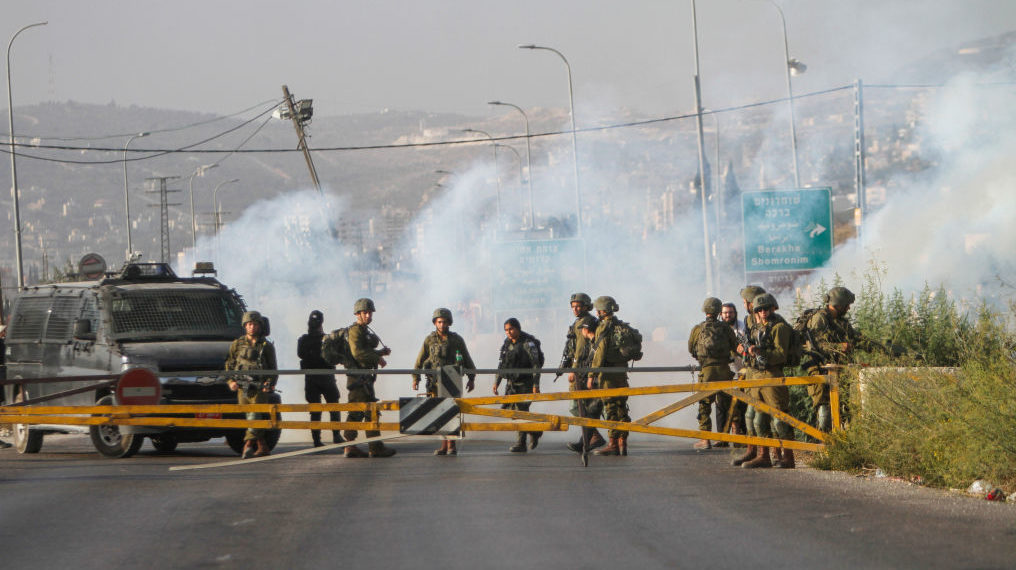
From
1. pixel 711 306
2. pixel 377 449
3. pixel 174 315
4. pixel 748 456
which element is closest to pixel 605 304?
pixel 711 306

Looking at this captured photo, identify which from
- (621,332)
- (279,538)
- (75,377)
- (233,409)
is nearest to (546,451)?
(621,332)

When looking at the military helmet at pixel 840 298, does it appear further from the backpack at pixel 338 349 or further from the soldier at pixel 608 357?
the backpack at pixel 338 349

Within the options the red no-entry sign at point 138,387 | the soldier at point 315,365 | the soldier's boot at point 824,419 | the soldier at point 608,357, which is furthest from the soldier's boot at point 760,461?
the red no-entry sign at point 138,387

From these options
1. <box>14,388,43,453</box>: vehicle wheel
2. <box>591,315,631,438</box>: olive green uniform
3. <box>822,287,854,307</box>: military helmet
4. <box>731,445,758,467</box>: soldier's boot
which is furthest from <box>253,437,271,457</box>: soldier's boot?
<box>822,287,854,307</box>: military helmet

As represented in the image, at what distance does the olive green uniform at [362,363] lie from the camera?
1545cm

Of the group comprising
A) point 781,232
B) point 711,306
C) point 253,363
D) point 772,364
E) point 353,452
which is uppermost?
point 781,232

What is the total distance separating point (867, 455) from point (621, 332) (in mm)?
3622

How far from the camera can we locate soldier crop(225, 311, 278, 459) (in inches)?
611

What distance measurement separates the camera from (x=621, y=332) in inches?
612

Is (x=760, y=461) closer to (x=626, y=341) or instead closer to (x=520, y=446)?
(x=626, y=341)

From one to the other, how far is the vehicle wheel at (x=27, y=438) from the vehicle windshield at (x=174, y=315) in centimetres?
201

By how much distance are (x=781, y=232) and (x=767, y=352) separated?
11450 mm

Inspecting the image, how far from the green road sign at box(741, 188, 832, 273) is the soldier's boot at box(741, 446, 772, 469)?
11.1 m

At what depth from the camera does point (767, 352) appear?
45.0ft
